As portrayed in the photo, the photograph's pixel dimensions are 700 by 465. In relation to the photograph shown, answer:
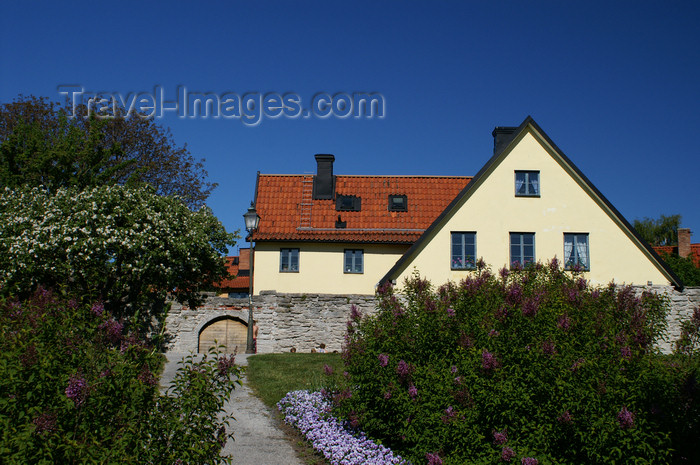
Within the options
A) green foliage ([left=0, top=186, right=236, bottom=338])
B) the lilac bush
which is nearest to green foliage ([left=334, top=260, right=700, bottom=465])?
the lilac bush

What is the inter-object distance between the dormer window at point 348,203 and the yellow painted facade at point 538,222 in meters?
7.17

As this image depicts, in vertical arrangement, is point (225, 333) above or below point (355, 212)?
below

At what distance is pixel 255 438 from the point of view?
8594mm

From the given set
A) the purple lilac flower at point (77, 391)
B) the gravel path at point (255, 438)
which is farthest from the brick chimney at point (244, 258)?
the purple lilac flower at point (77, 391)

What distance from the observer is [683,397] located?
226 inches

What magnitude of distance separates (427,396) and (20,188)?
18.9 meters

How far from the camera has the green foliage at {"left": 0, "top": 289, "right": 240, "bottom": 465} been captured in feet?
13.9

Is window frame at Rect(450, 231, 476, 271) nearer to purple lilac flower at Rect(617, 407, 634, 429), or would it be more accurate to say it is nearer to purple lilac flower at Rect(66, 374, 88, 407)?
purple lilac flower at Rect(617, 407, 634, 429)

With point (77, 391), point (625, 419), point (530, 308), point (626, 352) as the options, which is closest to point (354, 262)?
point (530, 308)

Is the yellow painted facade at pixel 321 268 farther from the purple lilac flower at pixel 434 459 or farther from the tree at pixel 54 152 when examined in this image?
the purple lilac flower at pixel 434 459

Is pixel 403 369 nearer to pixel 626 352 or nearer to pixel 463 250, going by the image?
pixel 626 352

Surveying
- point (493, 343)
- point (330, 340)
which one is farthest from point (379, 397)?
point (330, 340)

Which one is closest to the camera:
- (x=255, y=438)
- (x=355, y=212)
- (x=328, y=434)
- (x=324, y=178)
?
(x=328, y=434)

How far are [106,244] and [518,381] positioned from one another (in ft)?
50.9
